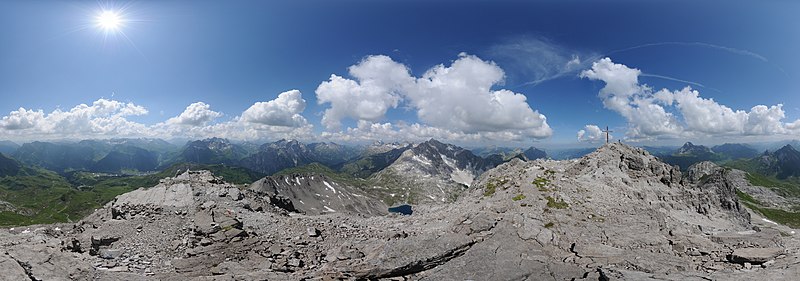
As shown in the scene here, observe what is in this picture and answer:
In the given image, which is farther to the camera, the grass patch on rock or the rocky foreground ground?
the grass patch on rock

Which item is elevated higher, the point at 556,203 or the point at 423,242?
the point at 556,203

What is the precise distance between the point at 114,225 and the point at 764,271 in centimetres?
4414

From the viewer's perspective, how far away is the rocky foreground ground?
21438 millimetres

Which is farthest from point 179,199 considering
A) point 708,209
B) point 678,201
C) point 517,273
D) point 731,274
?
point 708,209

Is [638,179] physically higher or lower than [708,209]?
higher

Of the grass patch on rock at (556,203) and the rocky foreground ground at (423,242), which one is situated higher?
the grass patch on rock at (556,203)

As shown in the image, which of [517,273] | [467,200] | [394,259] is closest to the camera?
[517,273]

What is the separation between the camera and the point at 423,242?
2475cm

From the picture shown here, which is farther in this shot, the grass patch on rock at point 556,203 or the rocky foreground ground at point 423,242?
the grass patch on rock at point 556,203

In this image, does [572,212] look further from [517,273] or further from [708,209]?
[708,209]

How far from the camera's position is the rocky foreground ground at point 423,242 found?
70.3 feet

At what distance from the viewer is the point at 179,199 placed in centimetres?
3831

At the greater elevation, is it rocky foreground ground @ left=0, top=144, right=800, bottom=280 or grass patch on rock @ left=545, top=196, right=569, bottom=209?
grass patch on rock @ left=545, top=196, right=569, bottom=209

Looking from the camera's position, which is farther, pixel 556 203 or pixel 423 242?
pixel 556 203
